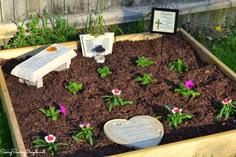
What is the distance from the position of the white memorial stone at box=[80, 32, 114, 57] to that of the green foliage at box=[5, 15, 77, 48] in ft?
1.30

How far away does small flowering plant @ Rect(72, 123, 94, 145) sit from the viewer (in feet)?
9.41

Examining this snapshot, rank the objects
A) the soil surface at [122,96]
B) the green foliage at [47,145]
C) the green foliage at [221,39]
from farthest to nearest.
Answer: the green foliage at [221,39] → the soil surface at [122,96] → the green foliage at [47,145]

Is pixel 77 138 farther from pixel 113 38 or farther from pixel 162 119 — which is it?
pixel 113 38

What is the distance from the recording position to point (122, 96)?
10.9 ft

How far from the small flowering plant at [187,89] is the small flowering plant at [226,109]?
0.23m

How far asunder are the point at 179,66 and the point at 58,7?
4.07ft

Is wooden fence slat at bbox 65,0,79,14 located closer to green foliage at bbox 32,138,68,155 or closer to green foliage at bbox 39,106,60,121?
green foliage at bbox 39,106,60,121

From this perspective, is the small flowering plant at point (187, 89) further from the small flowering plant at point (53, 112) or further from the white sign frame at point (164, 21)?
the small flowering plant at point (53, 112)

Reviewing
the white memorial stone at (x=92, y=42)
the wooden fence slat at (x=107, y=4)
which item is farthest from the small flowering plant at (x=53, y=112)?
the wooden fence slat at (x=107, y=4)

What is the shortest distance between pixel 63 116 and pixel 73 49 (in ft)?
3.14

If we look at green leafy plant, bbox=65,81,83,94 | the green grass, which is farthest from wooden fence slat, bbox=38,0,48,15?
the green grass

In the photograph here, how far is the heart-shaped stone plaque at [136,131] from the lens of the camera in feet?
9.42

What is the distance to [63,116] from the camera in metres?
3.09

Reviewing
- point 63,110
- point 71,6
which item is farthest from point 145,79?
point 71,6
